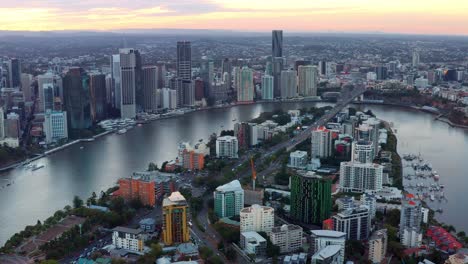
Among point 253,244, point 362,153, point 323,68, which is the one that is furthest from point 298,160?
point 323,68

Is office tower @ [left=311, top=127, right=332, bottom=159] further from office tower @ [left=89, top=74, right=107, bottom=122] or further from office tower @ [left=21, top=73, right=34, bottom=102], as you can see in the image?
office tower @ [left=21, top=73, right=34, bottom=102]

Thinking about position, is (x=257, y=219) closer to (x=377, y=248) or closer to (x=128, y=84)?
(x=377, y=248)

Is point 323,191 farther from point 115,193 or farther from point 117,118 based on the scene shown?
point 117,118

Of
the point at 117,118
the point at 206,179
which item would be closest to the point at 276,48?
the point at 117,118

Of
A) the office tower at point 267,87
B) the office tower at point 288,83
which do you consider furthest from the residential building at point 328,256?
the office tower at point 288,83

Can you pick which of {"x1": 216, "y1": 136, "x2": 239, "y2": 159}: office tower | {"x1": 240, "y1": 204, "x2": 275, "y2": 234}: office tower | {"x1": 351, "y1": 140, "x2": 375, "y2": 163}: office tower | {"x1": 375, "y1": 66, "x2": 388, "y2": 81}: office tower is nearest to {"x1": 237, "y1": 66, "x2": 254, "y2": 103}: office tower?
{"x1": 375, "y1": 66, "x2": 388, "y2": 81}: office tower

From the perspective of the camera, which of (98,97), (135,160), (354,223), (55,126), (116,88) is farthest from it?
(116,88)
